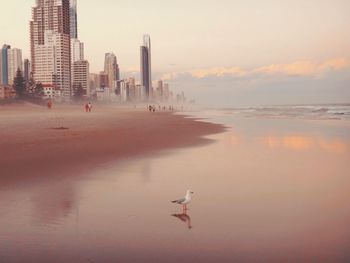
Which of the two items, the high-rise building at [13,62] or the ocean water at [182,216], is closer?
the ocean water at [182,216]

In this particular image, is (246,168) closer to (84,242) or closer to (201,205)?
(201,205)

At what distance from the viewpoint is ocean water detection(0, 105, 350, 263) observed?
11.8 ft

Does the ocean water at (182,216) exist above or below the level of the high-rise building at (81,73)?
below

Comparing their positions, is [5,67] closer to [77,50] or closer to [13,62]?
[13,62]

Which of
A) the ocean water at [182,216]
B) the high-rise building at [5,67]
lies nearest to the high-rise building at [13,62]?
the high-rise building at [5,67]

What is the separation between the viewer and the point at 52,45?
373 ft

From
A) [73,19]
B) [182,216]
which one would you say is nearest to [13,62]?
[73,19]

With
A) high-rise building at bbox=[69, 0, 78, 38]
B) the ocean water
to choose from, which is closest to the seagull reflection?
the ocean water

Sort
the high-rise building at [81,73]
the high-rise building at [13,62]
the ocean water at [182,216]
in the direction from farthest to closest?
the high-rise building at [81,73], the high-rise building at [13,62], the ocean water at [182,216]

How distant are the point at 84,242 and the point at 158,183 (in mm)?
3043

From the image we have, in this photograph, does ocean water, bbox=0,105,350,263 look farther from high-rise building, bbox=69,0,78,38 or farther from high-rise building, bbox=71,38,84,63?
high-rise building, bbox=69,0,78,38

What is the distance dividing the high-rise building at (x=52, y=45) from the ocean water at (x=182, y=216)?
98607 mm

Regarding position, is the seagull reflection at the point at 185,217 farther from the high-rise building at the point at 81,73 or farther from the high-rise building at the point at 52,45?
the high-rise building at the point at 81,73

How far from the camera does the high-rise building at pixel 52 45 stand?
10950 centimetres
